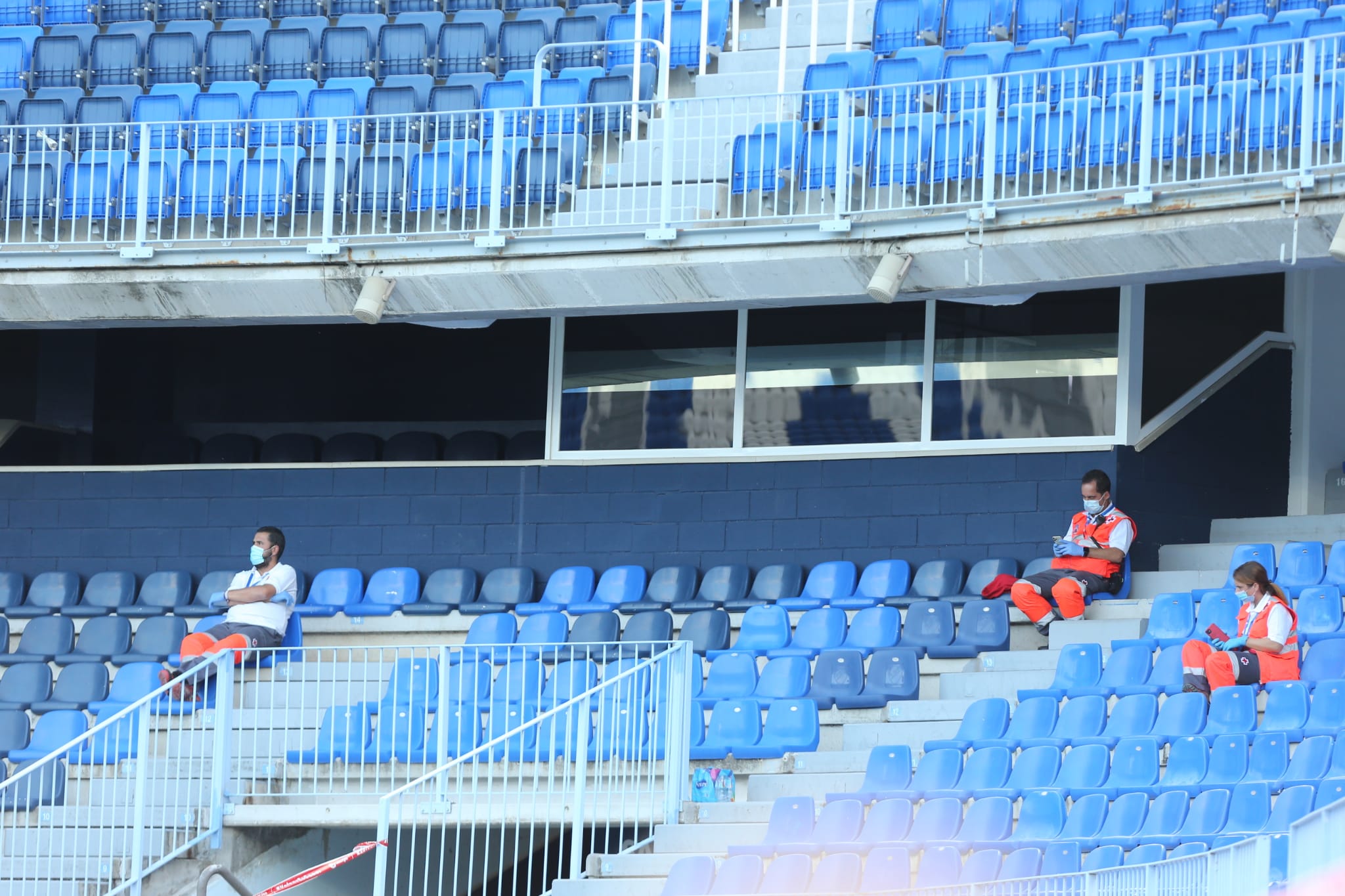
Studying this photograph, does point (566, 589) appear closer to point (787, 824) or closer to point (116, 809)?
point (116, 809)

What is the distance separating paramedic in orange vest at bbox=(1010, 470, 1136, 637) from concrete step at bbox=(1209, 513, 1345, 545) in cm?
116

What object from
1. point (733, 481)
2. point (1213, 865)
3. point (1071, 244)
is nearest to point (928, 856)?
point (1213, 865)

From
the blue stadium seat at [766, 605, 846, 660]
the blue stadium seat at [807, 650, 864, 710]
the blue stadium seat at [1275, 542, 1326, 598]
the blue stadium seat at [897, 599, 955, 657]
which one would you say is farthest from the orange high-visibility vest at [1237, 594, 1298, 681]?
the blue stadium seat at [766, 605, 846, 660]

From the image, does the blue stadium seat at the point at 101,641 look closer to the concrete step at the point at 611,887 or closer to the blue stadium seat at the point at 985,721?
the concrete step at the point at 611,887

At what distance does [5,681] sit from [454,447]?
3583 millimetres

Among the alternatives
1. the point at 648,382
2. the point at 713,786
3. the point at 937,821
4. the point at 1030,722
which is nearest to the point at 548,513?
the point at 648,382

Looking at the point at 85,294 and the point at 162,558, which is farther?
the point at 162,558

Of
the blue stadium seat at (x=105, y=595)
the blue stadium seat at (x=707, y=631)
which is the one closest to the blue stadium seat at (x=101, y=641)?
the blue stadium seat at (x=105, y=595)

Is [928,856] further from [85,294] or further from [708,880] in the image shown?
[85,294]

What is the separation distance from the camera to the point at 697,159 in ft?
42.1

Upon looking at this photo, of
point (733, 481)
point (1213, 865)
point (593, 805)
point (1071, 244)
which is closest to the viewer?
point (1213, 865)

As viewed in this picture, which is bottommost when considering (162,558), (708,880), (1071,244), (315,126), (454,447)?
(708,880)

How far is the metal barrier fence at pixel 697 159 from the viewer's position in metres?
10.9

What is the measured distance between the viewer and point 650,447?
13.7 metres
